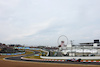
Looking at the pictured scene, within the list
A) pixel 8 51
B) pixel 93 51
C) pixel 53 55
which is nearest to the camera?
pixel 53 55

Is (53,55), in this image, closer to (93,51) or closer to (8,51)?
(93,51)

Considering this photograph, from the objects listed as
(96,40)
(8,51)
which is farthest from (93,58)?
(8,51)

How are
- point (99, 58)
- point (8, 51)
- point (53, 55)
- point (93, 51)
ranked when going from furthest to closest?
point (8, 51)
point (93, 51)
point (53, 55)
point (99, 58)

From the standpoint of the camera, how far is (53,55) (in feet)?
143

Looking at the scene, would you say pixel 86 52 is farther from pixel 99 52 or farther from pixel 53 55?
pixel 53 55

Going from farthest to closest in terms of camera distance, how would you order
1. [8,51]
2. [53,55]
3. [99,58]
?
[8,51] → [53,55] → [99,58]

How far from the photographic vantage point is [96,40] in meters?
71.9

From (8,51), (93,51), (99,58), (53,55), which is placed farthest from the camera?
(8,51)

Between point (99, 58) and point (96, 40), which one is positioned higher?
point (96, 40)

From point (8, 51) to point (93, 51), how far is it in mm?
50350

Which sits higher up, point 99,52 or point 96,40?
point 96,40

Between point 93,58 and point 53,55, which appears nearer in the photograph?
point 93,58

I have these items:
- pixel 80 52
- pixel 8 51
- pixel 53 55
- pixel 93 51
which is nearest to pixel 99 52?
pixel 93 51

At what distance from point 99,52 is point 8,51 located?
173 feet
